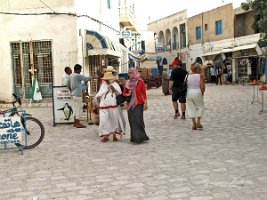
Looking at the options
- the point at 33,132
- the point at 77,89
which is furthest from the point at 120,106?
the point at 77,89

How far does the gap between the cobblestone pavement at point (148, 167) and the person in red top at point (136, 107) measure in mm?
312

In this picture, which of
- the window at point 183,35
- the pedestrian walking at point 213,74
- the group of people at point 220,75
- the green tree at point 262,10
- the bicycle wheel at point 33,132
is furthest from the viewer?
the window at point 183,35

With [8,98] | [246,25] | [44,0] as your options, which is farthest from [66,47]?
[246,25]

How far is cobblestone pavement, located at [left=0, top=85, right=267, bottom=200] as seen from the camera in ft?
15.8

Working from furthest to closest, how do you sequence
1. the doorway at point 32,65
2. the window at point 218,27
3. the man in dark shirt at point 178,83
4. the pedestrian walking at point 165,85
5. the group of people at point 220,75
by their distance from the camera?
the window at point 218,27, the group of people at point 220,75, the pedestrian walking at point 165,85, the doorway at point 32,65, the man in dark shirt at point 178,83

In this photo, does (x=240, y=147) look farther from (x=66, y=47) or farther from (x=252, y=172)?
(x=66, y=47)

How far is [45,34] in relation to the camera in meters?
17.2

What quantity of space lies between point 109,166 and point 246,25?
100 ft

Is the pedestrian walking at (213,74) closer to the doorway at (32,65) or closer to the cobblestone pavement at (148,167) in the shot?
the doorway at (32,65)

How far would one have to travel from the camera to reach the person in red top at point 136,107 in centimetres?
805

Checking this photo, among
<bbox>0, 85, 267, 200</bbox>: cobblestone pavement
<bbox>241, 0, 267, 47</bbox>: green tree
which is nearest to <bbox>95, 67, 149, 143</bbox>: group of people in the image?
<bbox>0, 85, 267, 200</bbox>: cobblestone pavement

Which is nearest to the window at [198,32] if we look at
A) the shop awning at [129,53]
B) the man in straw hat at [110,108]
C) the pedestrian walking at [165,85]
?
the shop awning at [129,53]

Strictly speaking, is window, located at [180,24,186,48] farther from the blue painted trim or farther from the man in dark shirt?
the man in dark shirt

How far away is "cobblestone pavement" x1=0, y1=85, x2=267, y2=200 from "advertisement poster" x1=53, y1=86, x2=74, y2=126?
1.40 m
